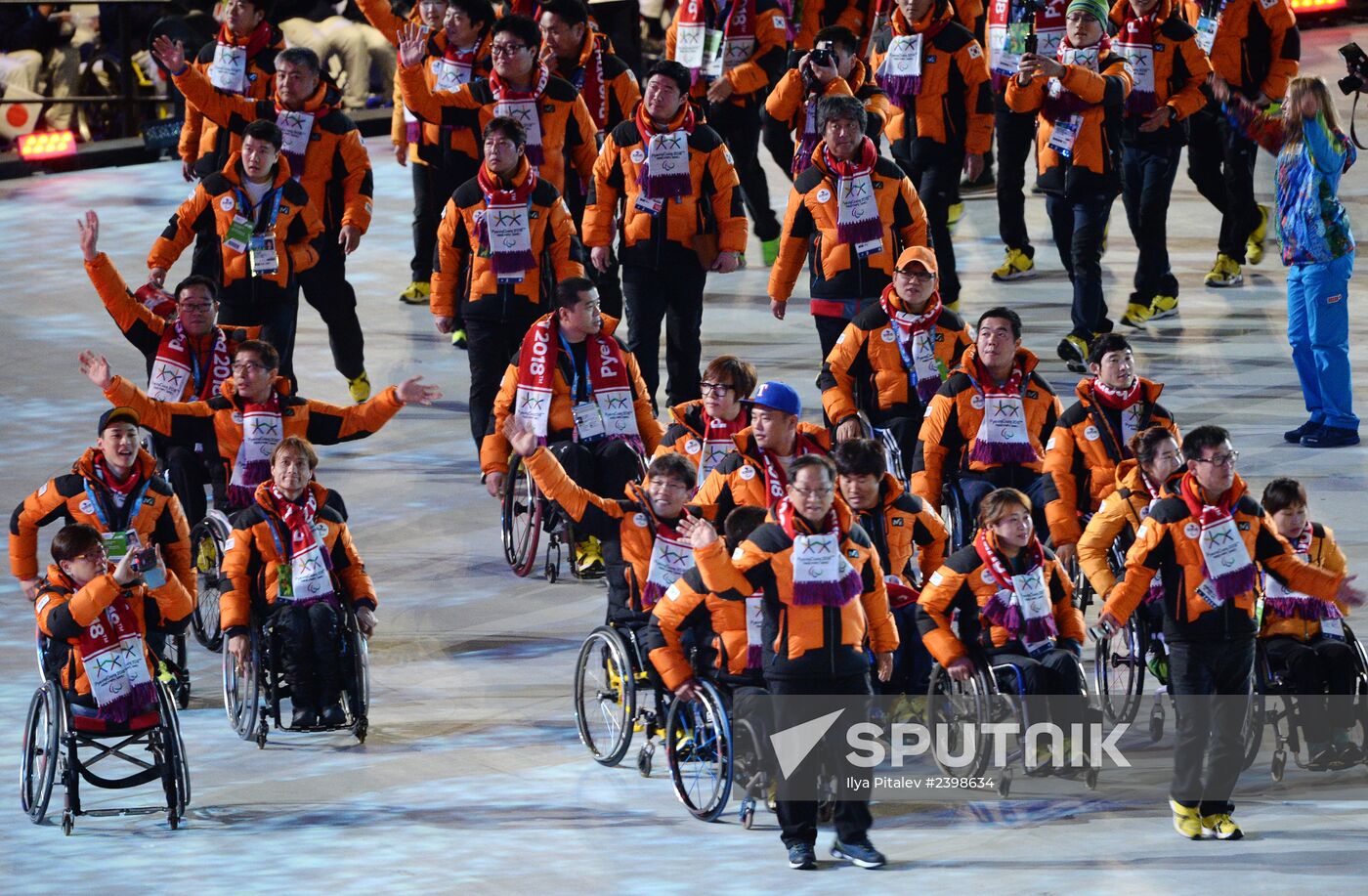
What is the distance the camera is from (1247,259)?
1588cm

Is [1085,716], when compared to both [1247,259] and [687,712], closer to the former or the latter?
[687,712]

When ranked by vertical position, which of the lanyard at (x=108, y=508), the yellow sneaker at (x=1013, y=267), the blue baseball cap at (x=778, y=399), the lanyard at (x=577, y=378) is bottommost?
the lanyard at (x=108, y=508)

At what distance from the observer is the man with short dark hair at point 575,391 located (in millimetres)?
11234

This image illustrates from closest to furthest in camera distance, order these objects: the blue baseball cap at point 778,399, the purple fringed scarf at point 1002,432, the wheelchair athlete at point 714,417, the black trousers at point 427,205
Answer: the blue baseball cap at point 778,399
the wheelchair athlete at point 714,417
the purple fringed scarf at point 1002,432
the black trousers at point 427,205

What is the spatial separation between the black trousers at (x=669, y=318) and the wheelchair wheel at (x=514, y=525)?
1.39 m

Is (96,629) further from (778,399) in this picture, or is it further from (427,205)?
(427,205)

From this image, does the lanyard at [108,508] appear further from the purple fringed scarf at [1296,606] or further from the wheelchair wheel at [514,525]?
the purple fringed scarf at [1296,606]

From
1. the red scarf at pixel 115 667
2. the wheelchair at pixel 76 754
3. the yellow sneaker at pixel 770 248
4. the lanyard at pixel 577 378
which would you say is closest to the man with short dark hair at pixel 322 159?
the lanyard at pixel 577 378

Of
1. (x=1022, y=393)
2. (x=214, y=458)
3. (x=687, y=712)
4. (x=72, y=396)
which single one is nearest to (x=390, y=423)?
(x=72, y=396)

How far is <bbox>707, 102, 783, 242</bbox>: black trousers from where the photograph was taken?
15.2 meters

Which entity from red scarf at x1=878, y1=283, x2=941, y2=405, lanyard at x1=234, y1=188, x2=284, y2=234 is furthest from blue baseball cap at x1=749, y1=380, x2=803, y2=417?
lanyard at x1=234, y1=188, x2=284, y2=234

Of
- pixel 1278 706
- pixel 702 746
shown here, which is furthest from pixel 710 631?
pixel 1278 706

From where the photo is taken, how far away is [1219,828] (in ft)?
28.7

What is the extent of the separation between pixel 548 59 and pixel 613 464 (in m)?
3.56
